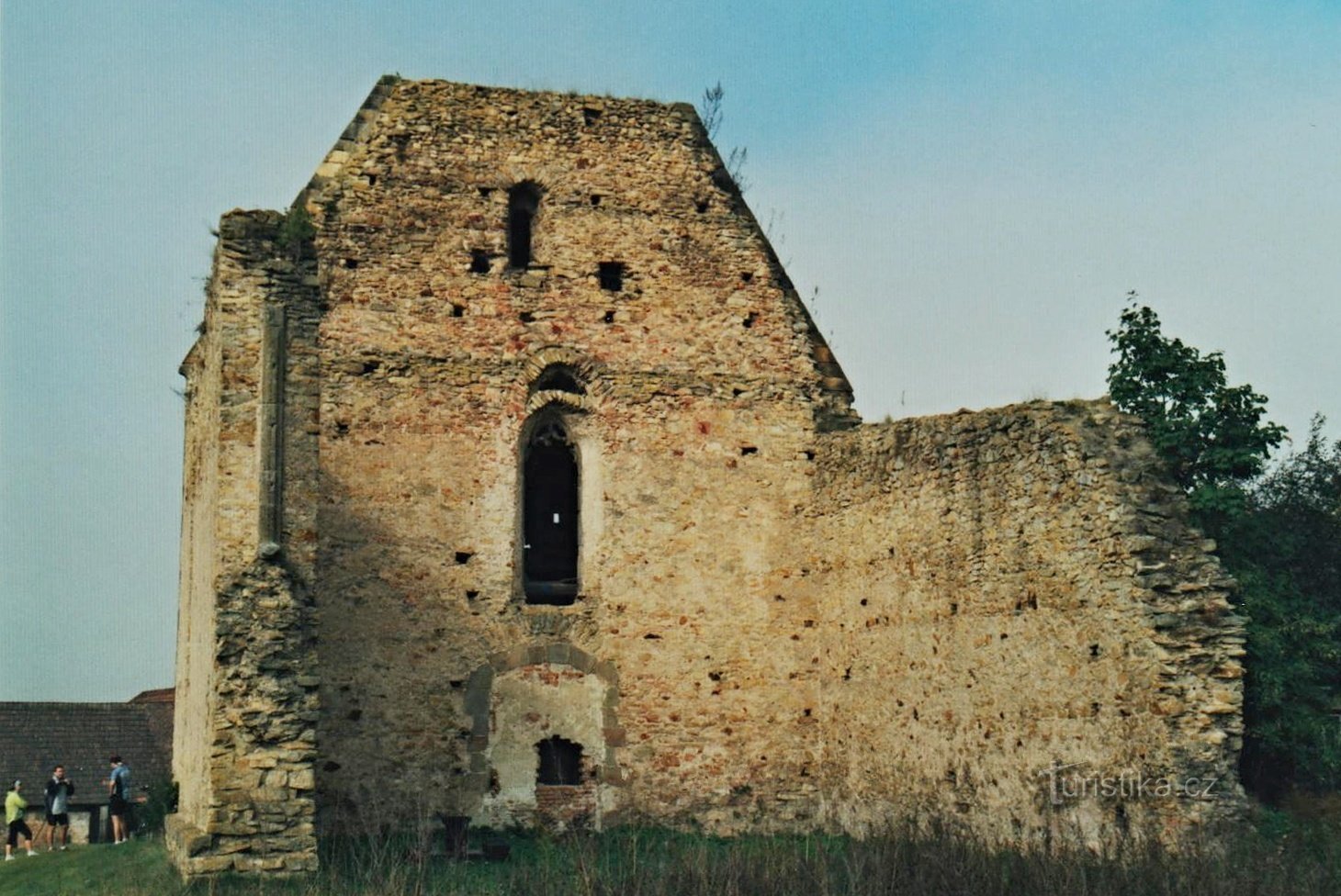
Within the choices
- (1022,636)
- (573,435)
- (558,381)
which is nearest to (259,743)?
(573,435)

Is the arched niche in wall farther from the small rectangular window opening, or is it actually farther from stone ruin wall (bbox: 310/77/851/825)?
the small rectangular window opening

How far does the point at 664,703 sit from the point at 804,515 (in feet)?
7.23

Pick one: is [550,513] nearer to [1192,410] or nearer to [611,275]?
[611,275]

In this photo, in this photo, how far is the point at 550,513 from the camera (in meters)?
15.7

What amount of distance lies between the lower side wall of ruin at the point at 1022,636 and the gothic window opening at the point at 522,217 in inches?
141

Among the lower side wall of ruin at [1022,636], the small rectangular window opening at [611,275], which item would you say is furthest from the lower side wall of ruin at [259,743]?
the lower side wall of ruin at [1022,636]

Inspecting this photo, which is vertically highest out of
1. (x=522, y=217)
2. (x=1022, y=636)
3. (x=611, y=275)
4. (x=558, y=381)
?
(x=522, y=217)

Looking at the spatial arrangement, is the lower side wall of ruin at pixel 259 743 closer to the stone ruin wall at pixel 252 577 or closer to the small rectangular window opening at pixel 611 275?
the stone ruin wall at pixel 252 577

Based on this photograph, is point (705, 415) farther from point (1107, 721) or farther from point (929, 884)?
point (929, 884)

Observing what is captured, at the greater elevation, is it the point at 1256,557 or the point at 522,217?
the point at 522,217

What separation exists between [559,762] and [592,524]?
2156 mm

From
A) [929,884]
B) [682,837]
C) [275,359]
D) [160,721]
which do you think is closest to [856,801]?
[682,837]

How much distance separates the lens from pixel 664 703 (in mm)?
13945

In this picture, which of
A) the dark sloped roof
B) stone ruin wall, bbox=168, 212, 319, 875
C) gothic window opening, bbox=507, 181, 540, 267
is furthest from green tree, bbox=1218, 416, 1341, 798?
the dark sloped roof
